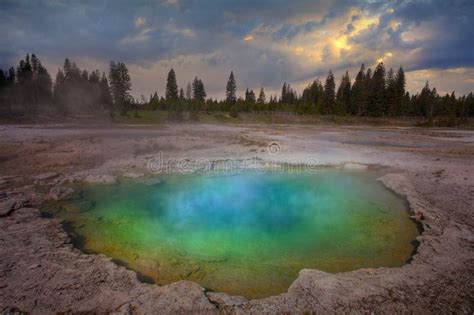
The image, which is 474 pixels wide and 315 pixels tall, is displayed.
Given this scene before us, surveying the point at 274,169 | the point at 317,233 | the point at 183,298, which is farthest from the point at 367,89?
the point at 183,298

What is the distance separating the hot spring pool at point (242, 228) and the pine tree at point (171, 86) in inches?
2621

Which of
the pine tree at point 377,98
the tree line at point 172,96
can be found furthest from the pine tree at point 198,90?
the pine tree at point 377,98

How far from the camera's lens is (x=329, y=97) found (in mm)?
67938

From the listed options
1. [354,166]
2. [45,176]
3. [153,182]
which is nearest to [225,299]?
[153,182]

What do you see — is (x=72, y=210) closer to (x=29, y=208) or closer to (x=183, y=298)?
(x=29, y=208)

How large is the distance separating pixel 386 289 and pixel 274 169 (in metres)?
9.50

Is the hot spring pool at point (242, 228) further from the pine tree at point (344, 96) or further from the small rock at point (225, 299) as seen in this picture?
the pine tree at point (344, 96)

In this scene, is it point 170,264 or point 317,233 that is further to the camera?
point 317,233

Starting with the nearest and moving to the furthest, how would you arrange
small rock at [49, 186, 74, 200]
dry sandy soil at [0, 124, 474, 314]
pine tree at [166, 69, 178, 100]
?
dry sandy soil at [0, 124, 474, 314], small rock at [49, 186, 74, 200], pine tree at [166, 69, 178, 100]

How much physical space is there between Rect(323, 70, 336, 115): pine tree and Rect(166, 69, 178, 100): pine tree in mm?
41960

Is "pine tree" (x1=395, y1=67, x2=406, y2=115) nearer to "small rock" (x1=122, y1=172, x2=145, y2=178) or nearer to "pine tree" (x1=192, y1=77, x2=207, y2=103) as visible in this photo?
"pine tree" (x1=192, y1=77, x2=207, y2=103)

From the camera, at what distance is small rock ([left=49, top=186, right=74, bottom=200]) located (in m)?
8.95

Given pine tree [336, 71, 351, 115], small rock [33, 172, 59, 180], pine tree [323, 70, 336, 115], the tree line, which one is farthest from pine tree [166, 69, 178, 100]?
small rock [33, 172, 59, 180]

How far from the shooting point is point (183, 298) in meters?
4.19
